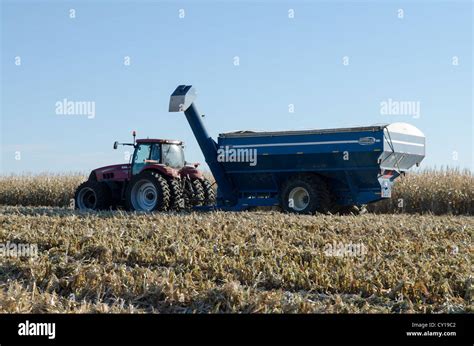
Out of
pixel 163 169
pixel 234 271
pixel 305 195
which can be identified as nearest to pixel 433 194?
pixel 305 195

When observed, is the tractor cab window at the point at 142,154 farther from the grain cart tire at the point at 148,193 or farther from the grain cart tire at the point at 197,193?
the grain cart tire at the point at 197,193

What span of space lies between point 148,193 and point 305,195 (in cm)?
372

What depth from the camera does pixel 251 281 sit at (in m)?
7.52

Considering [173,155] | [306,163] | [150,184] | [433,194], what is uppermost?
[173,155]

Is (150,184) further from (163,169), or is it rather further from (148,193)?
(163,169)

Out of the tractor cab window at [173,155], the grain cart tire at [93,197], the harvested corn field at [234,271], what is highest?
the tractor cab window at [173,155]

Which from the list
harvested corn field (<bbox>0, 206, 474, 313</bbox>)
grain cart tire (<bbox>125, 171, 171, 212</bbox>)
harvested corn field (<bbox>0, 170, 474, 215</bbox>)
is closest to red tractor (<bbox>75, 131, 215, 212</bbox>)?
→ grain cart tire (<bbox>125, 171, 171, 212</bbox>)

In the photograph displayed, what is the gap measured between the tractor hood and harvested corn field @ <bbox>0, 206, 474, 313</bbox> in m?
6.15

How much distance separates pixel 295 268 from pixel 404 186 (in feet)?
43.3

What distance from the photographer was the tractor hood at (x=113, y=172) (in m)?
17.3

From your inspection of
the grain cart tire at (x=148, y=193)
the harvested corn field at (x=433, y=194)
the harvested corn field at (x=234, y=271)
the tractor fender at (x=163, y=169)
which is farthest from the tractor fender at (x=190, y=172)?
the harvested corn field at (x=234, y=271)

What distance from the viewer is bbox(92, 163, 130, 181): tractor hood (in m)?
17.3

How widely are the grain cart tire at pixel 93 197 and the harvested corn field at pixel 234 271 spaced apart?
20.1 feet

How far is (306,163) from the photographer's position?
16.1m
